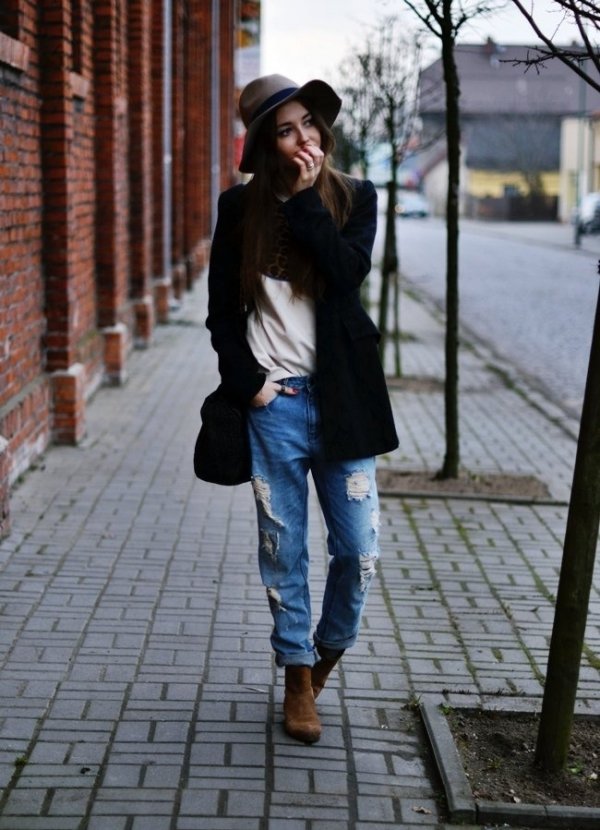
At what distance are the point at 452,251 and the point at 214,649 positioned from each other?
140 inches

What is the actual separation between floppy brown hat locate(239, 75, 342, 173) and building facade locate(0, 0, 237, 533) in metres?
3.05

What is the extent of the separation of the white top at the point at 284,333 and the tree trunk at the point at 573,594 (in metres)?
0.85

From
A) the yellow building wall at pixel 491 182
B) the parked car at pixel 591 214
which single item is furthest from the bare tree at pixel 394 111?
the yellow building wall at pixel 491 182

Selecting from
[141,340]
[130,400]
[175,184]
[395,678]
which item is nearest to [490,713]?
[395,678]

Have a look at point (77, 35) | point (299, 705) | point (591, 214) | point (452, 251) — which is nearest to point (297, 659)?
point (299, 705)

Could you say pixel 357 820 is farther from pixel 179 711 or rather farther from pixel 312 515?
pixel 312 515

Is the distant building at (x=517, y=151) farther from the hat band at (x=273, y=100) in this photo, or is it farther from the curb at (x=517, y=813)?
the curb at (x=517, y=813)

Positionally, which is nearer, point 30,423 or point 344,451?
point 344,451

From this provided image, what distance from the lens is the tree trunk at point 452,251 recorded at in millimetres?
7613

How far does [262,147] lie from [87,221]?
22.6ft

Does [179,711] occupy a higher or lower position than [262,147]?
lower

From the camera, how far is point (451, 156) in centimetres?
773

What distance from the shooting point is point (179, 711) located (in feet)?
14.7

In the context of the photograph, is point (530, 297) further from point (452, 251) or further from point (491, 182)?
point (491, 182)
